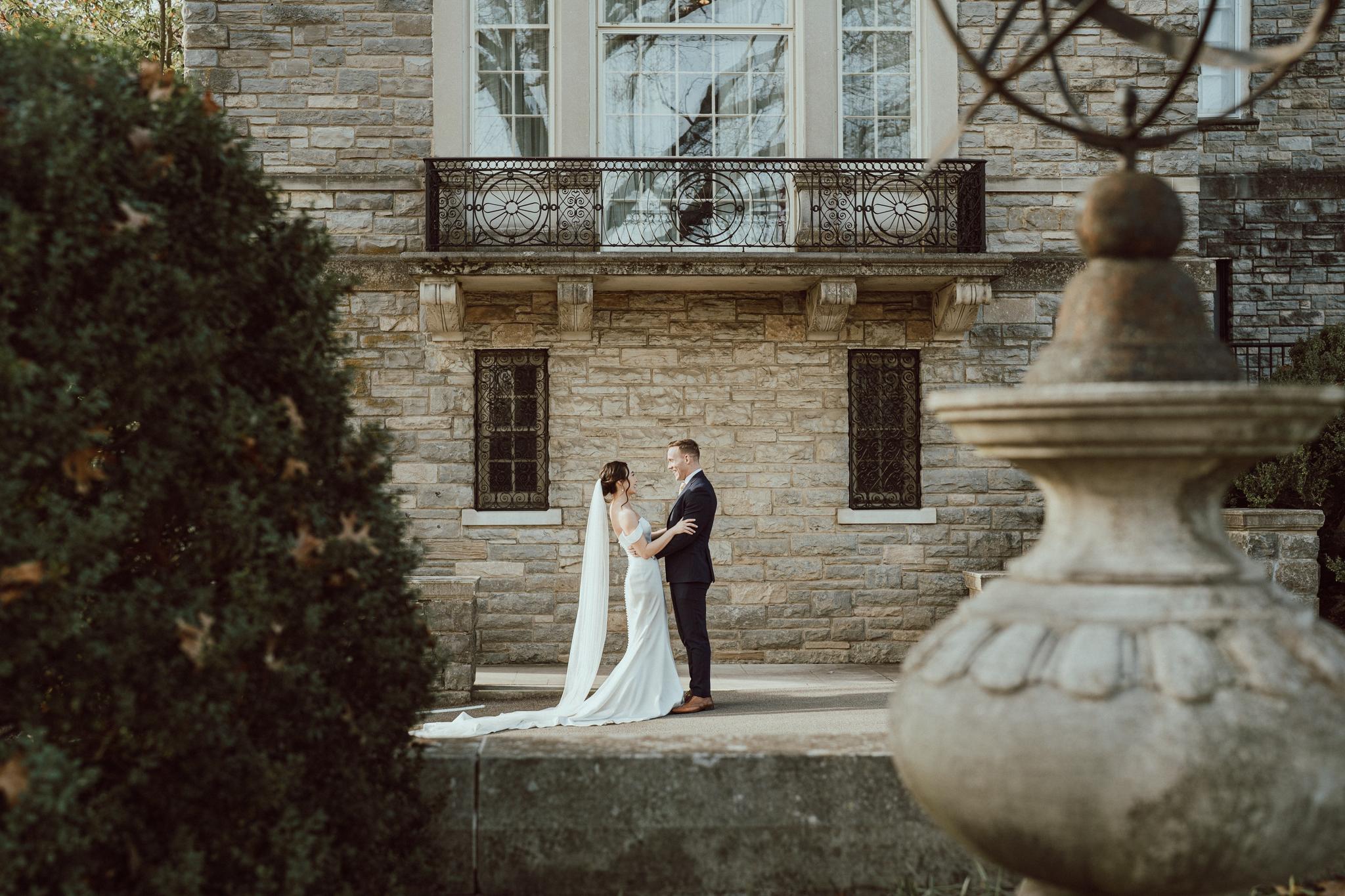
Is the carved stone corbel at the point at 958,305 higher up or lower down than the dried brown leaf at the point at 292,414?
higher up

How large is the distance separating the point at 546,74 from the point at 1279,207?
29.0 feet

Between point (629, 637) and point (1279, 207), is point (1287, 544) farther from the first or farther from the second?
point (1279, 207)

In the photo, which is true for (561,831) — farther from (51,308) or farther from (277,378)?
(51,308)

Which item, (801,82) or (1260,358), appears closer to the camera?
(801,82)

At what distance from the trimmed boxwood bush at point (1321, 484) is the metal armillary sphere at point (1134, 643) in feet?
26.9

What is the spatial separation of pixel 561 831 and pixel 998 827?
138 cm

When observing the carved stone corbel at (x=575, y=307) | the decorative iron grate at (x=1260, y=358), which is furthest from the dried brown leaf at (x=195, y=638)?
the decorative iron grate at (x=1260, y=358)

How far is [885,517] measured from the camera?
436 inches

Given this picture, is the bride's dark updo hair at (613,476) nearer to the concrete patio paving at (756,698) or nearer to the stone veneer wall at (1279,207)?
the concrete patio paving at (756,698)

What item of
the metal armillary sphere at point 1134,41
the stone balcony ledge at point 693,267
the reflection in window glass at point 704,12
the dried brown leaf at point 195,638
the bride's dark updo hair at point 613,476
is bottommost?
the dried brown leaf at point 195,638

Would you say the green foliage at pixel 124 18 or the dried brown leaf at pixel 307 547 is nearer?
the dried brown leaf at pixel 307 547

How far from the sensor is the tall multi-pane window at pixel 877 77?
11469 millimetres

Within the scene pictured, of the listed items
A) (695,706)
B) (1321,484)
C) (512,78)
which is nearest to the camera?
(695,706)

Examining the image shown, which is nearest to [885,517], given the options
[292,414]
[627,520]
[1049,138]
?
[627,520]
